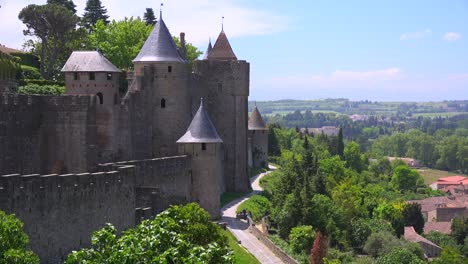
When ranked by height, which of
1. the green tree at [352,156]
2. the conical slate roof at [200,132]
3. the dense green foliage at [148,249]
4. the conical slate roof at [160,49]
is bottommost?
the green tree at [352,156]

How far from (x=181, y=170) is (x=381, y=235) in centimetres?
2820

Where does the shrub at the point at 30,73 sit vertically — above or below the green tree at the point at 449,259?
above

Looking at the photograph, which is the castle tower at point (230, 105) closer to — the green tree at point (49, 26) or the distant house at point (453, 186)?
the green tree at point (49, 26)

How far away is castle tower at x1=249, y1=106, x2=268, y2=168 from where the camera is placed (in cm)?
7994

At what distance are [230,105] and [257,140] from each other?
20559 millimetres

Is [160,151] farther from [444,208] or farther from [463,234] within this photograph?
[444,208]

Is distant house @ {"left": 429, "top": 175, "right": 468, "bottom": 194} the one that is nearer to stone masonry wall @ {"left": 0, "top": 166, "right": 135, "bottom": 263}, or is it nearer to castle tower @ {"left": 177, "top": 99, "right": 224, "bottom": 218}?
castle tower @ {"left": 177, "top": 99, "right": 224, "bottom": 218}

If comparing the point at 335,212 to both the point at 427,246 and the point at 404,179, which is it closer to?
the point at 427,246

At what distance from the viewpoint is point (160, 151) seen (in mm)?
50500

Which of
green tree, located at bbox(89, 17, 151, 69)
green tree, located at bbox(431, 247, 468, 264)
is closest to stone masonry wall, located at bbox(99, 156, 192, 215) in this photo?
green tree, located at bbox(89, 17, 151, 69)

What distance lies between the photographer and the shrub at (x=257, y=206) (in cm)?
5561

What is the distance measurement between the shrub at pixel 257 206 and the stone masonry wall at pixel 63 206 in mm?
19199

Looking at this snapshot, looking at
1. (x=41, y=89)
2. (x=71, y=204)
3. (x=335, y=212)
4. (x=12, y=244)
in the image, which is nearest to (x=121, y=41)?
(x=41, y=89)

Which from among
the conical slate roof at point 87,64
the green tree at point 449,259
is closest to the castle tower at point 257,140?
the green tree at point 449,259
